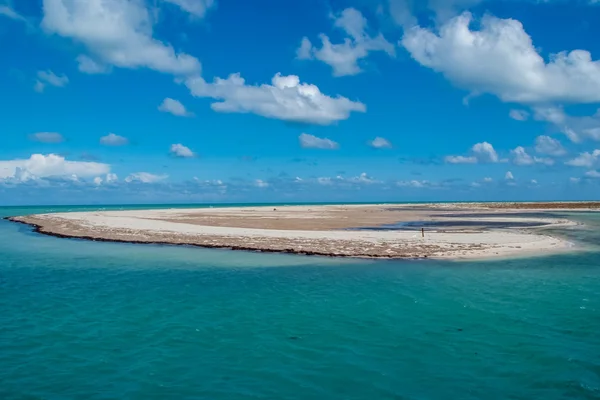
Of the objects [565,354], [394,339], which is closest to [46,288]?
[394,339]

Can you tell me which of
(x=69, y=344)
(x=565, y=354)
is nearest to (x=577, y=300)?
(x=565, y=354)

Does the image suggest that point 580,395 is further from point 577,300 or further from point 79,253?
point 79,253

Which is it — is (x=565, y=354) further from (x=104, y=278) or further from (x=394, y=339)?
(x=104, y=278)

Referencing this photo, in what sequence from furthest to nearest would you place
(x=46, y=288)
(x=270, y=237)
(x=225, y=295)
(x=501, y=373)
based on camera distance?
(x=270, y=237)
(x=46, y=288)
(x=225, y=295)
(x=501, y=373)

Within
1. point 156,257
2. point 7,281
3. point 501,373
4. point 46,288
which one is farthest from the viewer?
point 156,257

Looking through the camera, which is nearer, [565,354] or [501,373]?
[501,373]

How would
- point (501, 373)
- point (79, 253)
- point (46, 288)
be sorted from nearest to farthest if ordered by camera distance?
point (501, 373) < point (46, 288) < point (79, 253)
